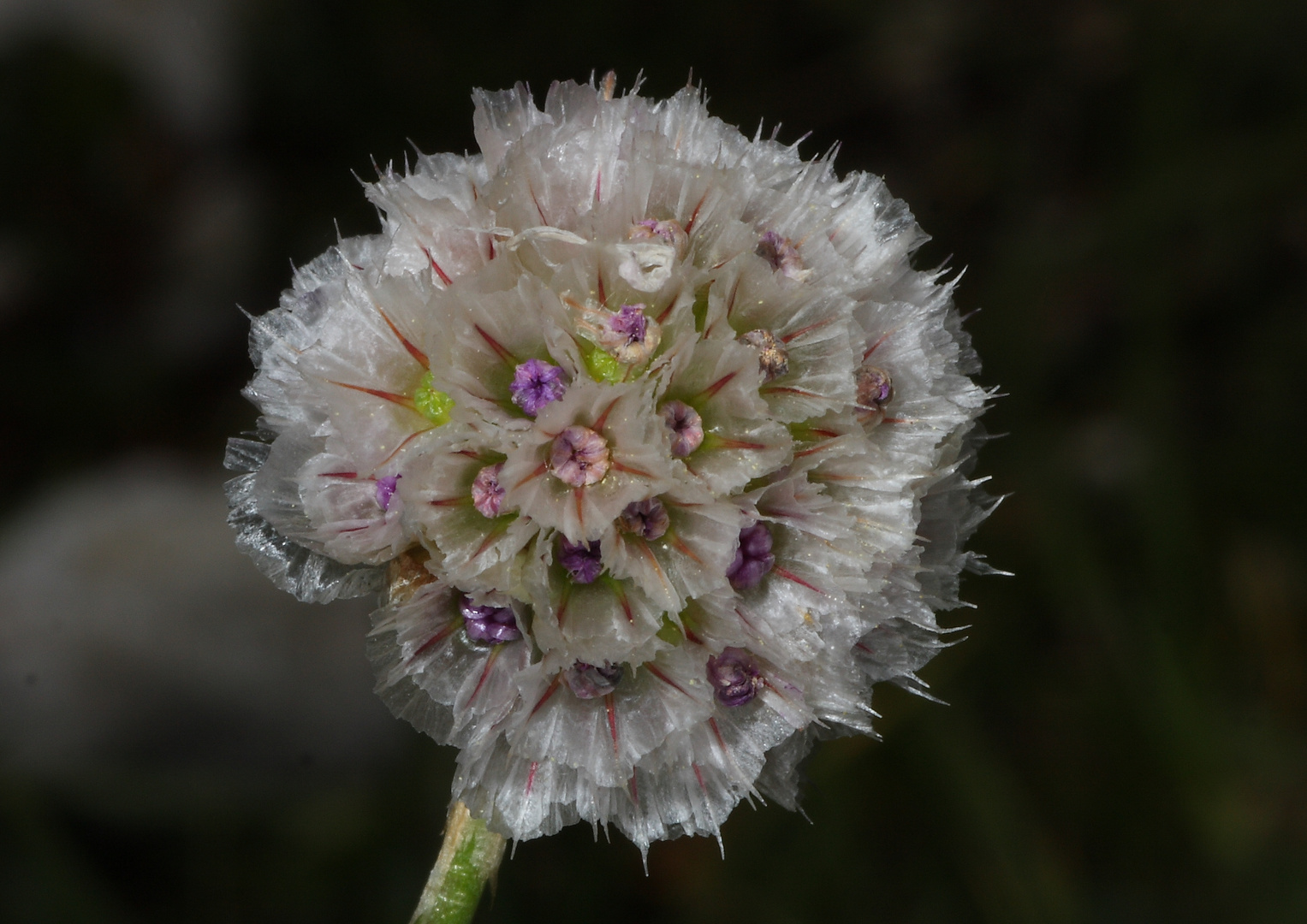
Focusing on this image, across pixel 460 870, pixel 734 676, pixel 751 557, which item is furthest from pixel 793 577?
pixel 460 870

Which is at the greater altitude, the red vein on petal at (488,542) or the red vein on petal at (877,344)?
the red vein on petal at (877,344)

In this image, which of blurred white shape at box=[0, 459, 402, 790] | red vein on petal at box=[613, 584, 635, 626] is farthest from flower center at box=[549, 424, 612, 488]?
blurred white shape at box=[0, 459, 402, 790]

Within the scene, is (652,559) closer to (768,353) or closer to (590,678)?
(590,678)

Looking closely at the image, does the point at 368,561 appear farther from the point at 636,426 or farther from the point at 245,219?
the point at 245,219

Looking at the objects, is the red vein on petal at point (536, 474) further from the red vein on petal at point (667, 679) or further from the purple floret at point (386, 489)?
the red vein on petal at point (667, 679)

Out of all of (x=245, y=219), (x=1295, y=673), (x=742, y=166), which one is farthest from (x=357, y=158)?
(x=1295, y=673)

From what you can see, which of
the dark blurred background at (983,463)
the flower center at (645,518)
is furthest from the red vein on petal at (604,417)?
the dark blurred background at (983,463)
